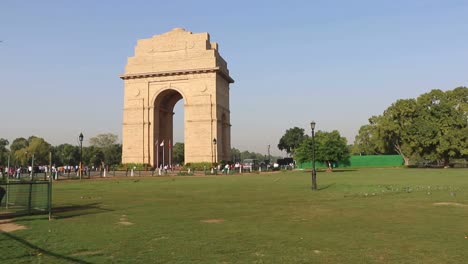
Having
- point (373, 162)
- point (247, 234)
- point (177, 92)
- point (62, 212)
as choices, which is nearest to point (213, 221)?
point (247, 234)

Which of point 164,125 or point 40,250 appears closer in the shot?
point 40,250

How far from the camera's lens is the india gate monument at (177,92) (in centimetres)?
5838

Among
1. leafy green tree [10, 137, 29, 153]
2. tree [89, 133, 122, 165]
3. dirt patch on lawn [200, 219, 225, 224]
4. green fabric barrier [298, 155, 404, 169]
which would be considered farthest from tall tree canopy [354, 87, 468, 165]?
leafy green tree [10, 137, 29, 153]

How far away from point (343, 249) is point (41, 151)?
106589 millimetres

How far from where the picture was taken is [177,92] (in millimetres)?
62812

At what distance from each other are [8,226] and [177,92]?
5290cm

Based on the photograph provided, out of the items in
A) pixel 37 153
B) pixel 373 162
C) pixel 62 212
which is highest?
pixel 37 153

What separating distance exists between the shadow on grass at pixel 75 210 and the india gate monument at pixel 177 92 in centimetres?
4206

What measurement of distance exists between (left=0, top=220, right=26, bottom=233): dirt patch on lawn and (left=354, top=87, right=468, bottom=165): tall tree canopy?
195 ft

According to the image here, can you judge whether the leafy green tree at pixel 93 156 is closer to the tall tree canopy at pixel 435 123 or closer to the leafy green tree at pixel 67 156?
the leafy green tree at pixel 67 156

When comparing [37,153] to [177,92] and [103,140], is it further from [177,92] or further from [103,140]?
[177,92]

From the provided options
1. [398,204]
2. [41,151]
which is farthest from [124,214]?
[41,151]

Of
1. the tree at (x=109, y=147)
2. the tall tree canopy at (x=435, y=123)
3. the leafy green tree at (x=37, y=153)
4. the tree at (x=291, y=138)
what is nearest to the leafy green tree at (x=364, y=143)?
the tree at (x=291, y=138)

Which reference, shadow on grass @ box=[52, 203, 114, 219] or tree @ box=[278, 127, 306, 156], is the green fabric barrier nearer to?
tree @ box=[278, 127, 306, 156]
